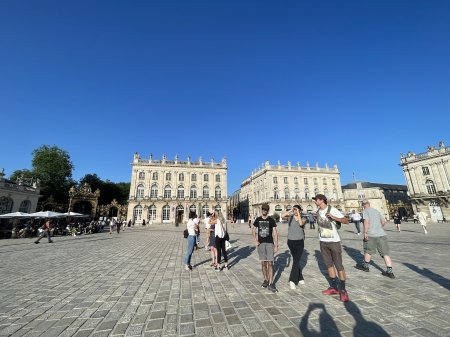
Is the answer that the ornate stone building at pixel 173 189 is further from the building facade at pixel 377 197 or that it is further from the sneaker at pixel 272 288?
the sneaker at pixel 272 288

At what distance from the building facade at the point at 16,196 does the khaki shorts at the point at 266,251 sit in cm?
3392

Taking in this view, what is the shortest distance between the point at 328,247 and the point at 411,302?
1525 mm

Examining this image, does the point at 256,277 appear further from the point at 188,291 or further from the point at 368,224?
the point at 368,224

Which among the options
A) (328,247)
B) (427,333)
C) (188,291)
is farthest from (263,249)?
(427,333)

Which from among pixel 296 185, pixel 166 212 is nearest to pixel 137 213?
pixel 166 212

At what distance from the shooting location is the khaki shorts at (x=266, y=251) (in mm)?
4949

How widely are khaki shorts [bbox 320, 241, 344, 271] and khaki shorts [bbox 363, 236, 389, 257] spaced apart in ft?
7.27

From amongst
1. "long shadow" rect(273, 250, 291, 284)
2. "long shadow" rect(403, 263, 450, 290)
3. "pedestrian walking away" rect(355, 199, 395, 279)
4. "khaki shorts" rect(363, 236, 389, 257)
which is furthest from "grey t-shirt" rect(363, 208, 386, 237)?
"long shadow" rect(273, 250, 291, 284)

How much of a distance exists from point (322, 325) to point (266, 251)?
189cm

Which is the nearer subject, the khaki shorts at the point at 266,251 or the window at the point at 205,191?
the khaki shorts at the point at 266,251

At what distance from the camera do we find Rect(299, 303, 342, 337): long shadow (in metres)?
2.94

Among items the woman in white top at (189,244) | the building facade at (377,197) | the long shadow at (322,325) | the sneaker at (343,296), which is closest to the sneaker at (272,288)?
the long shadow at (322,325)

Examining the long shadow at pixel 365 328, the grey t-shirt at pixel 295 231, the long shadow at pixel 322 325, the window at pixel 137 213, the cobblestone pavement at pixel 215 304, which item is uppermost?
the window at pixel 137 213

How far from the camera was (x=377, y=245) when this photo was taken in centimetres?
610
